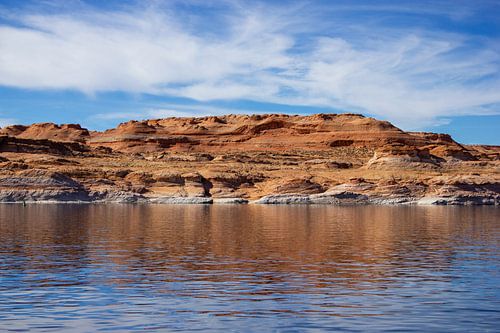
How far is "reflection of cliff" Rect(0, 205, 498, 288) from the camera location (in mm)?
22938

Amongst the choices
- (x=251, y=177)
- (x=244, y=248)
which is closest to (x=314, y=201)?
(x=251, y=177)

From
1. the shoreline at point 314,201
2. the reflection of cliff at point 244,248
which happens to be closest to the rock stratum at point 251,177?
the shoreline at point 314,201

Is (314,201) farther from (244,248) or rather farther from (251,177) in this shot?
(244,248)

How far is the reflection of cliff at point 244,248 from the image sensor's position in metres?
22.9

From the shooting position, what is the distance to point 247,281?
21.0m

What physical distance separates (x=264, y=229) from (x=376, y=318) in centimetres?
2647

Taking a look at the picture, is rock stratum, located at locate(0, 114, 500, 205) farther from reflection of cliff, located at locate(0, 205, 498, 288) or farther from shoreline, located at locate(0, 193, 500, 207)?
reflection of cliff, located at locate(0, 205, 498, 288)

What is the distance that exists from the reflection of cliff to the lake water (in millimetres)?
72

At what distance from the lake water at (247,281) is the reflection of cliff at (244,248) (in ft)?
0.23

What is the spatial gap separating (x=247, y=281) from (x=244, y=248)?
9.66m

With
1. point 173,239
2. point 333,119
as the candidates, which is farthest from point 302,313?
point 333,119

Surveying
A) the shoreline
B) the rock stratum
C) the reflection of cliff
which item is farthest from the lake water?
the rock stratum

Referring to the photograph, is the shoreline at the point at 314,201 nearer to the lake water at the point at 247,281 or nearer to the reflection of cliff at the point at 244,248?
the reflection of cliff at the point at 244,248

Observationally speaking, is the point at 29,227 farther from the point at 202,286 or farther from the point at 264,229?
the point at 202,286
